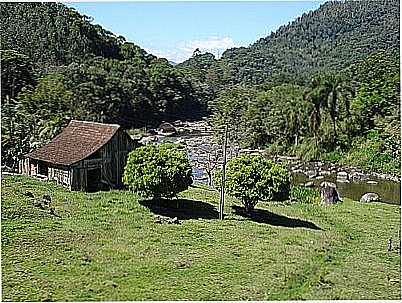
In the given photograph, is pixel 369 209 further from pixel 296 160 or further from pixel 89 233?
pixel 296 160

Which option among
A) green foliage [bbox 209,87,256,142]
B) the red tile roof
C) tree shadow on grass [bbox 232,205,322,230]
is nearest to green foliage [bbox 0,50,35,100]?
green foliage [bbox 209,87,256,142]

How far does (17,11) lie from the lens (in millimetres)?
40125

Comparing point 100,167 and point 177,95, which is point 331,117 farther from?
point 177,95

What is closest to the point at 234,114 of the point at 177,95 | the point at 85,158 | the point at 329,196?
the point at 177,95

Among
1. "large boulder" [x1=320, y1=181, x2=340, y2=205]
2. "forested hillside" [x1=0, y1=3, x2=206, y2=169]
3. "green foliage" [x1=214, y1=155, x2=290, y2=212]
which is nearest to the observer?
"green foliage" [x1=214, y1=155, x2=290, y2=212]

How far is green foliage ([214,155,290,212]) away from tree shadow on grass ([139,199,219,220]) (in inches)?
26.5

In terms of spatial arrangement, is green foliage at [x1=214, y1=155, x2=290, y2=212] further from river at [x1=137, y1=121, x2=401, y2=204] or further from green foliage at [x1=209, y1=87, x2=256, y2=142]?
green foliage at [x1=209, y1=87, x2=256, y2=142]

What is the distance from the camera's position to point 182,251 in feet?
29.6

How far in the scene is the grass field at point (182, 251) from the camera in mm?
7230

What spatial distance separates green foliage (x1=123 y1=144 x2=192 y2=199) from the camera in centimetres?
1148

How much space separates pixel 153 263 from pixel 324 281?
227cm

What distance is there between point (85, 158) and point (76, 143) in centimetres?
70

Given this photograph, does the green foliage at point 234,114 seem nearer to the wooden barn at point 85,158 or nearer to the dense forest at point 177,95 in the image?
the dense forest at point 177,95

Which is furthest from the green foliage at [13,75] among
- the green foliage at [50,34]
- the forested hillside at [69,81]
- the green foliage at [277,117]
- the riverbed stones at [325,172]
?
the riverbed stones at [325,172]
